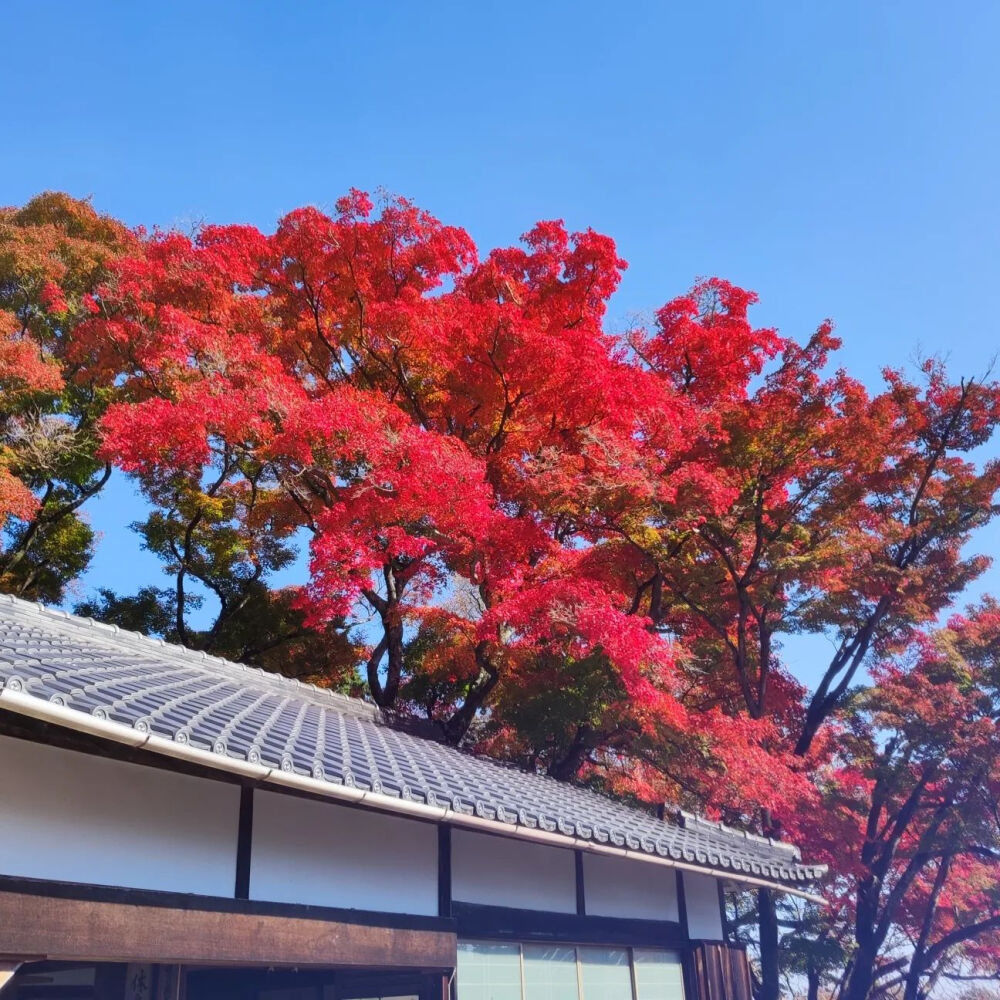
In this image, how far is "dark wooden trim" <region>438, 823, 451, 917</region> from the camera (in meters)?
6.78

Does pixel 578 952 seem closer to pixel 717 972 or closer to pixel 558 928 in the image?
pixel 558 928

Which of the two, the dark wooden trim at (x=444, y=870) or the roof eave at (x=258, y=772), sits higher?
the roof eave at (x=258, y=772)

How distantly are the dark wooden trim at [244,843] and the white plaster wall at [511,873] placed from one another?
1.99m

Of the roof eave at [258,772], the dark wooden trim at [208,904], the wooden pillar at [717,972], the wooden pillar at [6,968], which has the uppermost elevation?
the roof eave at [258,772]

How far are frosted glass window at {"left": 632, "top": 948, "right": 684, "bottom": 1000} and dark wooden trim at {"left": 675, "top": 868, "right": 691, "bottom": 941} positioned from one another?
0.79ft

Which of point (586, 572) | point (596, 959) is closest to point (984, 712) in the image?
point (586, 572)

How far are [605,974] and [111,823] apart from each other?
5.05m

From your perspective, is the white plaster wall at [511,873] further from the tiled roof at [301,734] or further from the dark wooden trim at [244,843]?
the dark wooden trim at [244,843]

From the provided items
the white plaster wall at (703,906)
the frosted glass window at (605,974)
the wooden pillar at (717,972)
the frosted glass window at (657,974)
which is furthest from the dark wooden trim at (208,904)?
the white plaster wall at (703,906)

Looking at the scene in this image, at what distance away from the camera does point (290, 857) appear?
573cm

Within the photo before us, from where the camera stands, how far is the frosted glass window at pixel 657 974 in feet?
27.8

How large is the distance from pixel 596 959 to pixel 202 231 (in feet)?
52.4

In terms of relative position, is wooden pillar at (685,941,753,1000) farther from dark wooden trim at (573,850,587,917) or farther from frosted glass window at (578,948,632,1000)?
dark wooden trim at (573,850,587,917)

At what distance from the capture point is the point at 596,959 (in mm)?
8062
